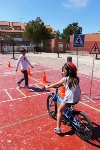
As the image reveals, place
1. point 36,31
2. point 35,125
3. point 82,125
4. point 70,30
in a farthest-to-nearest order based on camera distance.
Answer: point 70,30 → point 36,31 → point 35,125 → point 82,125

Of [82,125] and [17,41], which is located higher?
[17,41]

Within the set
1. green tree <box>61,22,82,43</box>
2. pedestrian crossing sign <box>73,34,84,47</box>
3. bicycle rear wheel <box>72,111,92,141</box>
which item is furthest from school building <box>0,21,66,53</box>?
bicycle rear wheel <box>72,111,92,141</box>

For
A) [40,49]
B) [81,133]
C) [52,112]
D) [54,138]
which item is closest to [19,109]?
[52,112]

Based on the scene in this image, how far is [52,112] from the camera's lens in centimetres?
536

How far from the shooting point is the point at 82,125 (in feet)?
13.0

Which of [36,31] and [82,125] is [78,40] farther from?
[36,31]

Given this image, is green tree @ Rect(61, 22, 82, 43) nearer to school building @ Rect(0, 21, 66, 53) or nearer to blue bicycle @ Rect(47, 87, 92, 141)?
school building @ Rect(0, 21, 66, 53)

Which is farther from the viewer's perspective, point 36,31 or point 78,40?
point 36,31

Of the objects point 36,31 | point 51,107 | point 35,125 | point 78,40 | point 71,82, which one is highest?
point 36,31

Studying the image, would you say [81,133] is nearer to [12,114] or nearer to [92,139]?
[92,139]

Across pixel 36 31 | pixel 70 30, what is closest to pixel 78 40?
pixel 36 31

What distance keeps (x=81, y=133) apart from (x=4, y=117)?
2478mm

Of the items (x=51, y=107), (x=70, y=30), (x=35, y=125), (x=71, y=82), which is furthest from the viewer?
(x=70, y=30)

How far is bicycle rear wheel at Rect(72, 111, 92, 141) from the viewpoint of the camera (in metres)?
3.79
